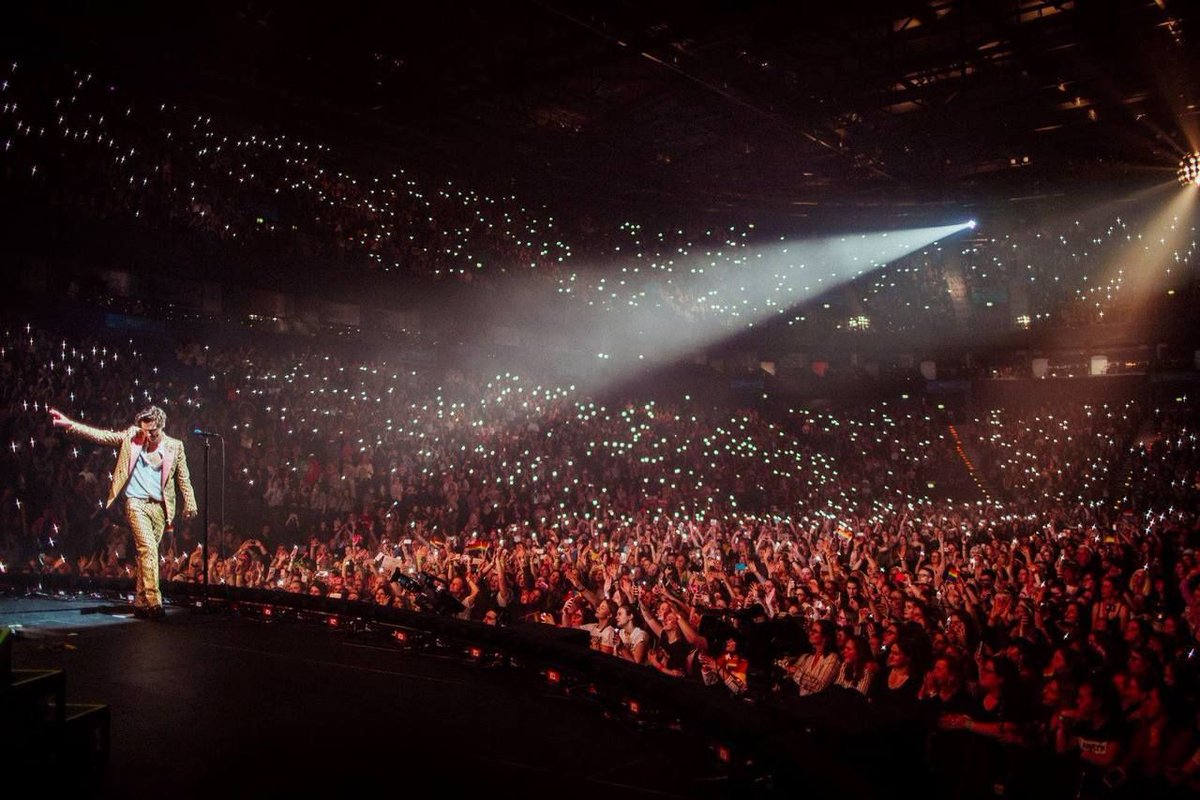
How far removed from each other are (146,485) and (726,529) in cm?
691

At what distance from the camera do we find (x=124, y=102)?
9688 millimetres

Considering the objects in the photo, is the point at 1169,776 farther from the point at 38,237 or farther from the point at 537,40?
the point at 38,237

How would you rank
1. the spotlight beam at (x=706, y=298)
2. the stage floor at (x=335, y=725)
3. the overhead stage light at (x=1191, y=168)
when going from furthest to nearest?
the spotlight beam at (x=706, y=298) < the overhead stage light at (x=1191, y=168) < the stage floor at (x=335, y=725)

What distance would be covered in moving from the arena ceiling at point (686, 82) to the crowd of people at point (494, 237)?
57.0 inches

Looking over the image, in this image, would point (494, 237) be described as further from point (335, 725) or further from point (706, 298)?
point (335, 725)

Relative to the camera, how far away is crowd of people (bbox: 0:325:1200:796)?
380 cm

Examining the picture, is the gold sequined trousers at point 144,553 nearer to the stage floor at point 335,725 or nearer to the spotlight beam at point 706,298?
the stage floor at point 335,725

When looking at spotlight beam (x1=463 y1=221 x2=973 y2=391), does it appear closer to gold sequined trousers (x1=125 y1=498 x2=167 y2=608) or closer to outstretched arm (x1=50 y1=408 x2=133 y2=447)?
outstretched arm (x1=50 y1=408 x2=133 y2=447)

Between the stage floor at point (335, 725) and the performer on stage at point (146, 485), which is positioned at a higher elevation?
the performer on stage at point (146, 485)

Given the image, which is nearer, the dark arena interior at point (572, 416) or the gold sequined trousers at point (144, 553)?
the dark arena interior at point (572, 416)

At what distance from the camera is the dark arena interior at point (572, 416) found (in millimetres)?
3277

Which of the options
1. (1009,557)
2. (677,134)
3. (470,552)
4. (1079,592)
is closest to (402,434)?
(470,552)

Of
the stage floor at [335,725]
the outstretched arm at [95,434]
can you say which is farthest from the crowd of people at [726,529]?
the outstretched arm at [95,434]

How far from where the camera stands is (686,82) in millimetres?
8766
